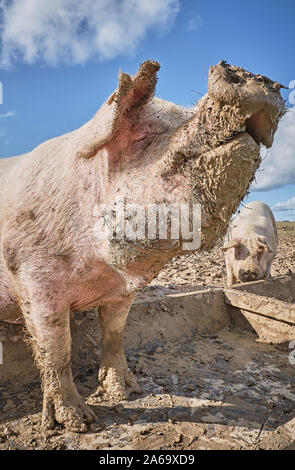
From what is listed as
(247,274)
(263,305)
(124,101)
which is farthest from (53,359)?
(247,274)

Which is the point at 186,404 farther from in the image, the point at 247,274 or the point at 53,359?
the point at 247,274

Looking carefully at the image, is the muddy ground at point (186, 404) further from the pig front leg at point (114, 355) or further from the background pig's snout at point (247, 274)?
the background pig's snout at point (247, 274)

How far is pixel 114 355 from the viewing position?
3025mm

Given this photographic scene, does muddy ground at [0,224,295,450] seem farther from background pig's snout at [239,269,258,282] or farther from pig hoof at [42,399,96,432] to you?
background pig's snout at [239,269,258,282]

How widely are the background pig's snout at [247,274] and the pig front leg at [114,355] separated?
14.3 feet

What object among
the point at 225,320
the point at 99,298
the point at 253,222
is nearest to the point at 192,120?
the point at 99,298

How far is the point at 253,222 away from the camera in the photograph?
28.7ft

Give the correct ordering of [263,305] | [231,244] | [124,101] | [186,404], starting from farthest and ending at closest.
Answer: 1. [231,244]
2. [263,305]
3. [186,404]
4. [124,101]

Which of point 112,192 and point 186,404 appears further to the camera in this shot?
point 186,404

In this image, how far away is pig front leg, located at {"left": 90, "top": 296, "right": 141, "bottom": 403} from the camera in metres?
2.94

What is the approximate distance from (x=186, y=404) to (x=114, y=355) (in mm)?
716

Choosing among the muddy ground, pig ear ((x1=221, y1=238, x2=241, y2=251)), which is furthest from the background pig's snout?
the muddy ground

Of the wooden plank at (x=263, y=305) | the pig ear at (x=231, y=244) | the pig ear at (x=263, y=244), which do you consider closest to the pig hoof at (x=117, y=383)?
the wooden plank at (x=263, y=305)

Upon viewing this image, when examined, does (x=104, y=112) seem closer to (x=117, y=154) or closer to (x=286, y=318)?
(x=117, y=154)
